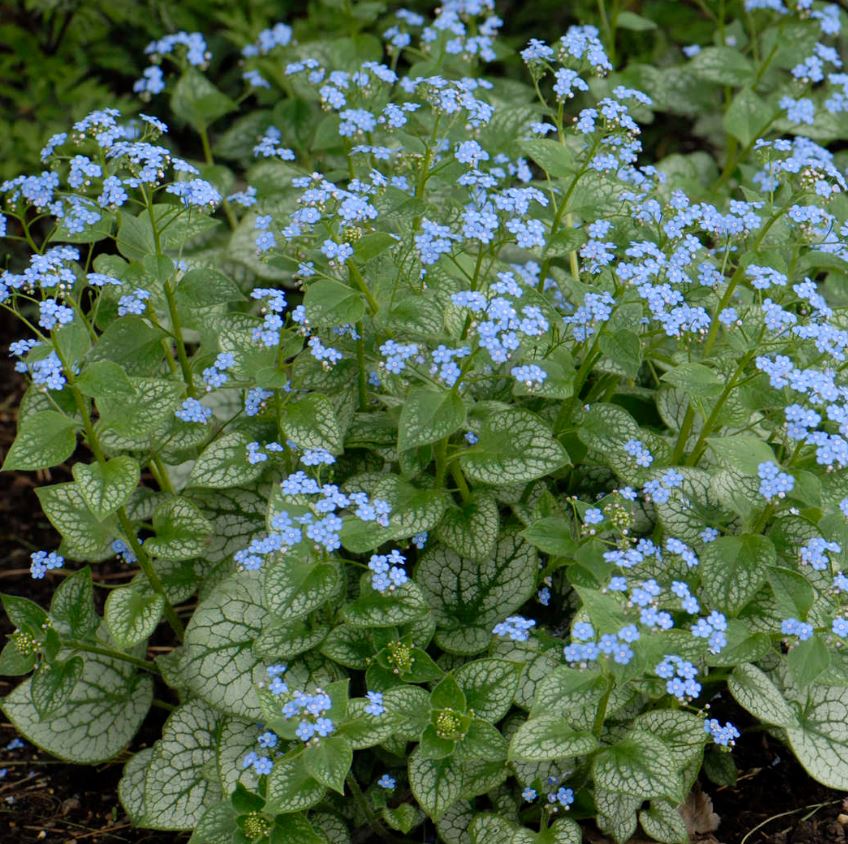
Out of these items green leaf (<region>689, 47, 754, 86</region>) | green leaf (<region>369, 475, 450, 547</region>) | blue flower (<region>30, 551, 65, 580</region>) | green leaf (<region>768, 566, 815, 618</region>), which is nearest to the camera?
green leaf (<region>768, 566, 815, 618</region>)

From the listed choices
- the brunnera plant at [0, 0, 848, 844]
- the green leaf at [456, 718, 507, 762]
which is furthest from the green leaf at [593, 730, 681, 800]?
the green leaf at [456, 718, 507, 762]

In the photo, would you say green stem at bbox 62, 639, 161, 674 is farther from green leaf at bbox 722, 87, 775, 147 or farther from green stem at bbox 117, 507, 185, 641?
green leaf at bbox 722, 87, 775, 147

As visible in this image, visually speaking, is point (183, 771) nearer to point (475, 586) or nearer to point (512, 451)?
point (475, 586)

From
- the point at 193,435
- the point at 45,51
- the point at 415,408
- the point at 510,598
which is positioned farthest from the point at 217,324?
the point at 45,51

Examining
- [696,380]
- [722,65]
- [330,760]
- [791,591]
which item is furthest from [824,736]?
[722,65]

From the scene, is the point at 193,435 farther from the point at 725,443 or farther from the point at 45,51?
the point at 45,51
